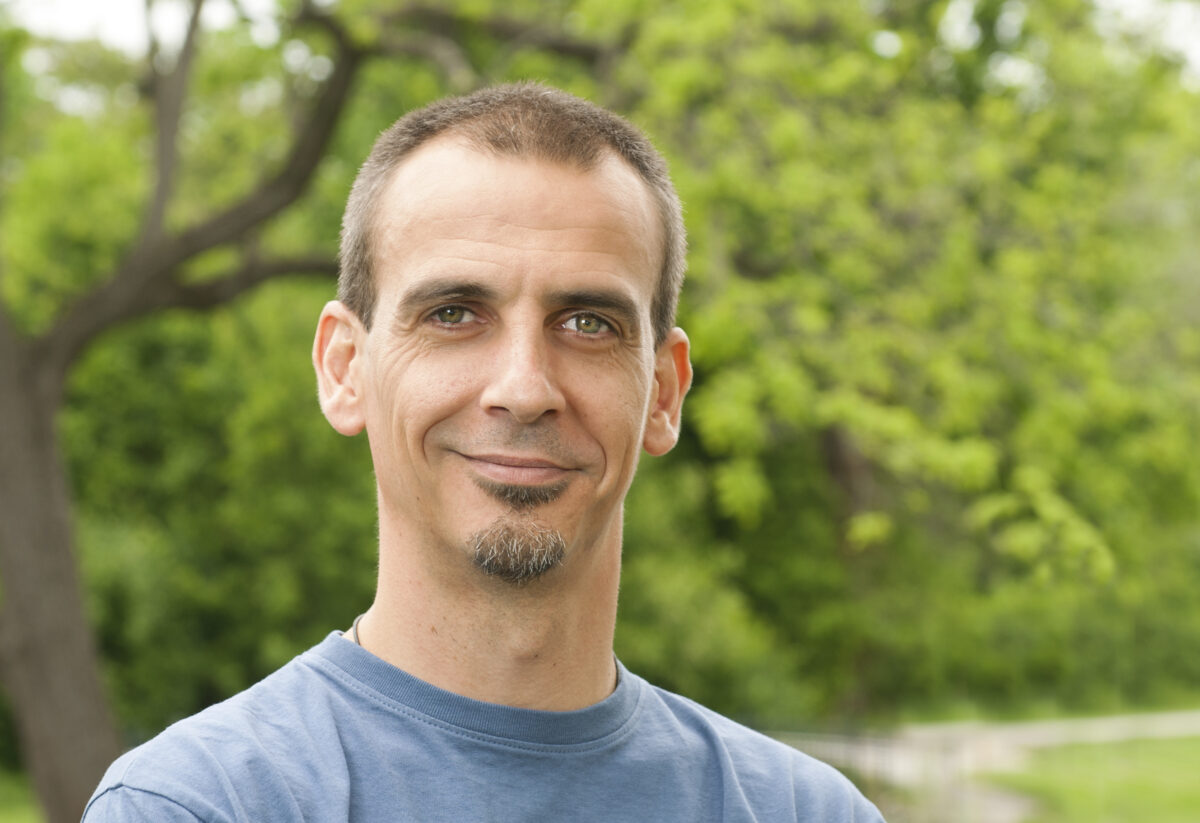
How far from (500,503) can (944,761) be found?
464 inches

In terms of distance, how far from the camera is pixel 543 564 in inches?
68.8

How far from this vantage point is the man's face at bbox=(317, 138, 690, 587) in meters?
1.74

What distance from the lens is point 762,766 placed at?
1.93 meters

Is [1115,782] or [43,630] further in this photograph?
[1115,782]

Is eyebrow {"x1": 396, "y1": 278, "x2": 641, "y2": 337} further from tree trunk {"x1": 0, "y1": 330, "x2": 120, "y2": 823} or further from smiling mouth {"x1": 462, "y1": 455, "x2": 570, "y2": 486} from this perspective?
tree trunk {"x1": 0, "y1": 330, "x2": 120, "y2": 823}

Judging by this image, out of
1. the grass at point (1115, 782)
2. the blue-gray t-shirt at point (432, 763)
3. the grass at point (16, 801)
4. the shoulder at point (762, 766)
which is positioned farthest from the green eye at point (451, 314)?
the grass at point (1115, 782)

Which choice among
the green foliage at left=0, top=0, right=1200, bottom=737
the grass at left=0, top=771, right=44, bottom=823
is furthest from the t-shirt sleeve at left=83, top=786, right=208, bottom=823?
the grass at left=0, top=771, right=44, bottom=823

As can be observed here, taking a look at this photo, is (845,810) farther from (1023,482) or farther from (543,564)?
(1023,482)

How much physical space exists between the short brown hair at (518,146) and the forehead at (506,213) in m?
0.02

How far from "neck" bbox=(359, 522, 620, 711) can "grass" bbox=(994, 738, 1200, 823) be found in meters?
13.2

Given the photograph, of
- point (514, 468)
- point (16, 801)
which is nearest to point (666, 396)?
point (514, 468)

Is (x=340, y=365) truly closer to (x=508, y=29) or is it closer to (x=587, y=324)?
(x=587, y=324)

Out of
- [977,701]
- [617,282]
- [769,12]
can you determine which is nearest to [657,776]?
[617,282]

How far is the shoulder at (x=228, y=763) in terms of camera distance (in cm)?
150
